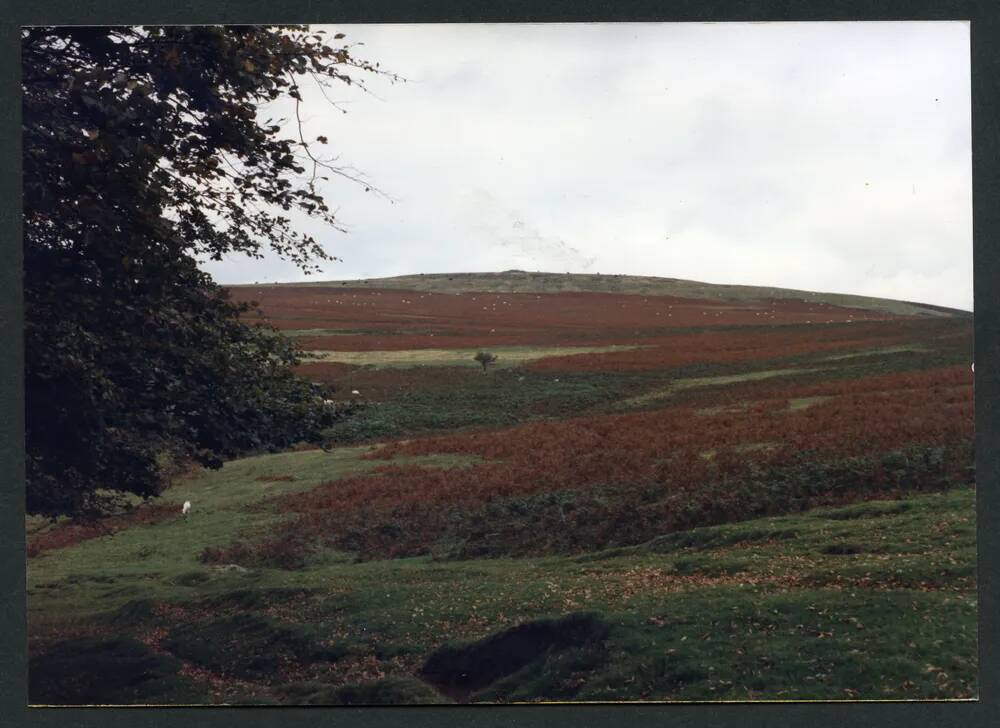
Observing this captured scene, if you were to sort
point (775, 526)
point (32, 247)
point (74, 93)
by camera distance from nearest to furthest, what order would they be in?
point (74, 93), point (32, 247), point (775, 526)

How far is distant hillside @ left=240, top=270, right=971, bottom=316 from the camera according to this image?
41.2 ft

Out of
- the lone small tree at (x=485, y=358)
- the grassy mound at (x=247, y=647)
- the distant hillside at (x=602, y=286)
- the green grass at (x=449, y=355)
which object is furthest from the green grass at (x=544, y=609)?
the distant hillside at (x=602, y=286)

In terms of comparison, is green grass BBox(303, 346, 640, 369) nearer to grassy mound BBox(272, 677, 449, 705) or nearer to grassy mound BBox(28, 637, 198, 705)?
grassy mound BBox(272, 677, 449, 705)

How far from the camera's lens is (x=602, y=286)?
42.3ft

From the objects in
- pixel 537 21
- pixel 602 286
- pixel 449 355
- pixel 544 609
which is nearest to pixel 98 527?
pixel 449 355

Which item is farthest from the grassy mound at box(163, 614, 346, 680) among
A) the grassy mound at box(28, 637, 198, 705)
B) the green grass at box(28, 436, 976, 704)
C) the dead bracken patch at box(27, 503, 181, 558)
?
the dead bracken patch at box(27, 503, 181, 558)

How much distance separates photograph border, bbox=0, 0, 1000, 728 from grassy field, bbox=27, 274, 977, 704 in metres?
0.18

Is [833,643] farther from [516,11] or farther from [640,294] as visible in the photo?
[516,11]

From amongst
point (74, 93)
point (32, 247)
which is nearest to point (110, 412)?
point (32, 247)

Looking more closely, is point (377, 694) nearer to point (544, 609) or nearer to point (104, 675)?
point (544, 609)

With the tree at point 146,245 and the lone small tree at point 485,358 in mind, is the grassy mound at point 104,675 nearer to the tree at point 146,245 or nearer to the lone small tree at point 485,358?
the tree at point 146,245

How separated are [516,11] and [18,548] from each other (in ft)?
28.3

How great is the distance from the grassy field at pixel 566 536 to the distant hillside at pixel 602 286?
15 centimetres

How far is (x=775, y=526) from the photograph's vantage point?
41.3ft
